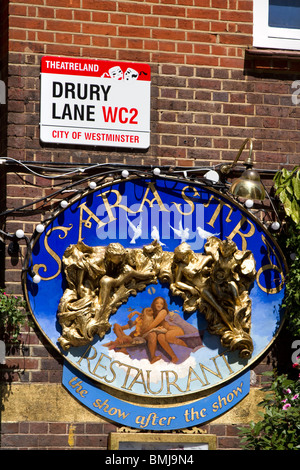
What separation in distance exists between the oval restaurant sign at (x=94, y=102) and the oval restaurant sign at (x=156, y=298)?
484 millimetres

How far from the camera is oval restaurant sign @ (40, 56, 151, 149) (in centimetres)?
1013

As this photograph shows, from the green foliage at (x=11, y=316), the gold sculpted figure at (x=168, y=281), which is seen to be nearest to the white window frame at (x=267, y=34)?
the gold sculpted figure at (x=168, y=281)

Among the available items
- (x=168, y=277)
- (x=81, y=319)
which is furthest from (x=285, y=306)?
(x=81, y=319)

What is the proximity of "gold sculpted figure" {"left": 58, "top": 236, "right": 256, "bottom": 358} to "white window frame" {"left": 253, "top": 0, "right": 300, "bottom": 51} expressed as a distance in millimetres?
2011

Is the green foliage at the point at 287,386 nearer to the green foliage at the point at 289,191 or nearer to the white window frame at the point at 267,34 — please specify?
the green foliage at the point at 289,191

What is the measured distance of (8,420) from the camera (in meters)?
9.78

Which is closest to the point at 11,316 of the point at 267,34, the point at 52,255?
the point at 52,255

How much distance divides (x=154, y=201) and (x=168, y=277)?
0.72 metres

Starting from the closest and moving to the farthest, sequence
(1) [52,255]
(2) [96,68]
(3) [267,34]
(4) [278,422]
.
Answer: (4) [278,422] → (1) [52,255] → (2) [96,68] → (3) [267,34]

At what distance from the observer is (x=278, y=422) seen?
962cm

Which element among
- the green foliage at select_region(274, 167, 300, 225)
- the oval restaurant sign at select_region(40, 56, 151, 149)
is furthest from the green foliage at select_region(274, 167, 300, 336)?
the oval restaurant sign at select_region(40, 56, 151, 149)

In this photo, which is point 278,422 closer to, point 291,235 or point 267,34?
point 291,235

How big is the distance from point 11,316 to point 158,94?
250cm

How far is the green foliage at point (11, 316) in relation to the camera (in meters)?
Result: 9.70
